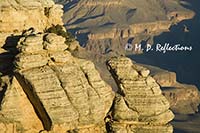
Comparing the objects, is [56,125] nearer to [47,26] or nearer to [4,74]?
[4,74]

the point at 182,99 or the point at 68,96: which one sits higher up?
the point at 68,96

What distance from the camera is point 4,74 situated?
100 ft

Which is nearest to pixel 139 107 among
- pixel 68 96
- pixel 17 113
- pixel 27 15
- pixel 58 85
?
pixel 68 96

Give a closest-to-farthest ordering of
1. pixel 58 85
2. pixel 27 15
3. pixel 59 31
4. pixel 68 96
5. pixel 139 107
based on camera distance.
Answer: pixel 58 85 < pixel 68 96 < pixel 139 107 < pixel 27 15 < pixel 59 31

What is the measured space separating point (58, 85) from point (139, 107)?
3.74 metres

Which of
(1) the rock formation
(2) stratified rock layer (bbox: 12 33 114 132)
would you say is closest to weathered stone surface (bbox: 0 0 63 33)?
(2) stratified rock layer (bbox: 12 33 114 132)

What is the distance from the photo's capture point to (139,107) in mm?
30453

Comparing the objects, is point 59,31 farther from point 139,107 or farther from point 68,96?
point 68,96

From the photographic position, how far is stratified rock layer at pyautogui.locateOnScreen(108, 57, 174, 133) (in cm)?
3047

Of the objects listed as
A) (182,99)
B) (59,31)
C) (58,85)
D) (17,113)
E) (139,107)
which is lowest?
(182,99)

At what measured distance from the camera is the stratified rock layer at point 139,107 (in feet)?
100.0

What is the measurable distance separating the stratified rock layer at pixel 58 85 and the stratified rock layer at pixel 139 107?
73 cm

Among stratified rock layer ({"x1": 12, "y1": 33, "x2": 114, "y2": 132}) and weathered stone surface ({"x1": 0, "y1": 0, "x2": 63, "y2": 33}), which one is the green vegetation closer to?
weathered stone surface ({"x1": 0, "y1": 0, "x2": 63, "y2": 33})

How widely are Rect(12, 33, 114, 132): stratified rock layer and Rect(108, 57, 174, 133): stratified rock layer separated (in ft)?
2.40
